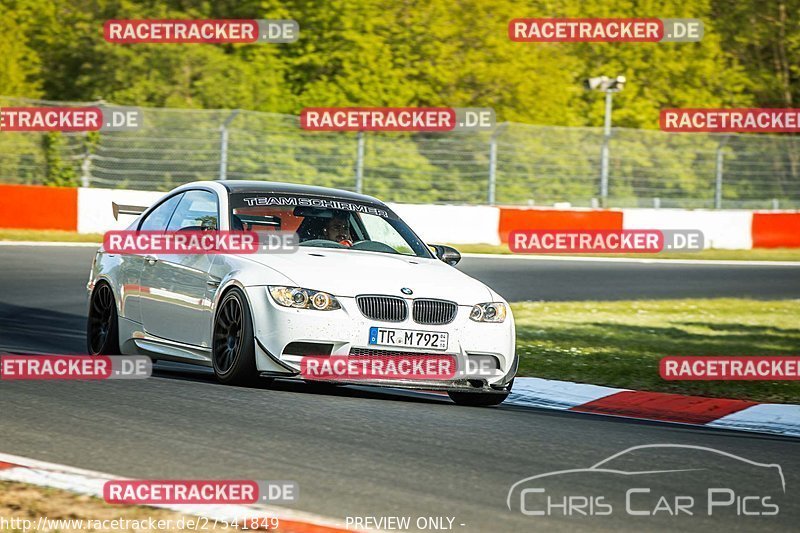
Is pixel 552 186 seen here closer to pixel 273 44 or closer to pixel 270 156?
pixel 270 156

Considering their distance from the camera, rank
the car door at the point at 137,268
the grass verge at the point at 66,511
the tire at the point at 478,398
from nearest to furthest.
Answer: the grass verge at the point at 66,511 < the tire at the point at 478,398 < the car door at the point at 137,268

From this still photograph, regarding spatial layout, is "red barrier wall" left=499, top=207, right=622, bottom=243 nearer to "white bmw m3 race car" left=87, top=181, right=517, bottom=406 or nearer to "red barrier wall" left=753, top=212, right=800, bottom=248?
"red barrier wall" left=753, top=212, right=800, bottom=248

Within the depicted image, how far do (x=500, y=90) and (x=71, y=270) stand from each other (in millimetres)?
23504

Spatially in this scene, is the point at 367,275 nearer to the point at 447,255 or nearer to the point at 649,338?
the point at 447,255

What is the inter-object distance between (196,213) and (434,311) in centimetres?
213

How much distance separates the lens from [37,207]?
24812 mm

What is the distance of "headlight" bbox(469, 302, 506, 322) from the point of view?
9125 millimetres

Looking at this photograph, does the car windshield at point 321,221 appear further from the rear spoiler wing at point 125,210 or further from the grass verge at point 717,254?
the grass verge at point 717,254

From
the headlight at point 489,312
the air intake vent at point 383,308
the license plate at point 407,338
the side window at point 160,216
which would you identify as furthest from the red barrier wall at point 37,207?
the license plate at point 407,338

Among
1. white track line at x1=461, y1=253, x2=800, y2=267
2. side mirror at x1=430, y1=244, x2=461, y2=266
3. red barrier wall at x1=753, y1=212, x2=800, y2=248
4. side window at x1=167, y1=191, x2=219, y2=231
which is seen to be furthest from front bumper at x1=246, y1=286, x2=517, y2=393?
red barrier wall at x1=753, y1=212, x2=800, y2=248

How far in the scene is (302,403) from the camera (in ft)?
28.1

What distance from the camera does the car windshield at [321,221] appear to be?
9805mm

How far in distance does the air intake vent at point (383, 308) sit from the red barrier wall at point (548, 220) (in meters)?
19.0

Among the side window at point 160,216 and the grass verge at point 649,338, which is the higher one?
the side window at point 160,216
